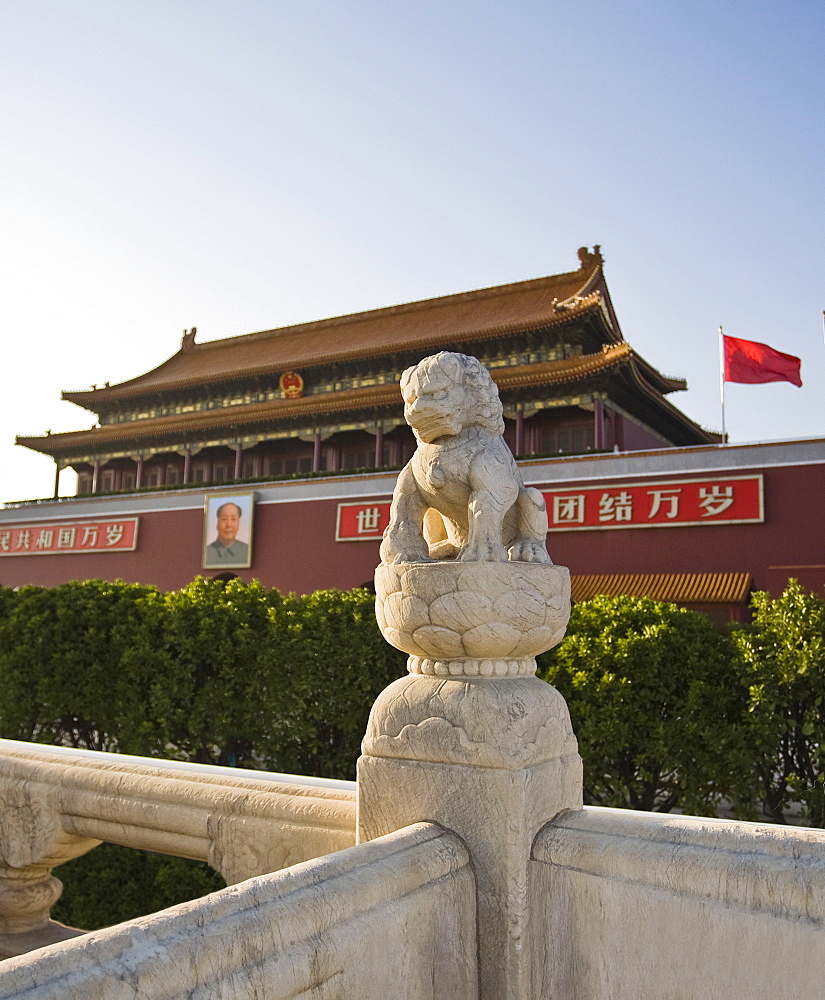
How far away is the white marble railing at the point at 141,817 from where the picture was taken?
2.12 m

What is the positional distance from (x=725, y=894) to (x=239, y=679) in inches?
150

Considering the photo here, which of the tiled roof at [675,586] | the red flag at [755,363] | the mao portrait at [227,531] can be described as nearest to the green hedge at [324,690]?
the tiled roof at [675,586]

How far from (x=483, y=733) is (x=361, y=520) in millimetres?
10810

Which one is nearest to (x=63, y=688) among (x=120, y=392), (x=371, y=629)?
(x=371, y=629)

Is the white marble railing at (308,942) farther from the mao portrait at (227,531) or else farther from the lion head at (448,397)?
the mao portrait at (227,531)

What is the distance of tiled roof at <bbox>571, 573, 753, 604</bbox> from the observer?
9312mm

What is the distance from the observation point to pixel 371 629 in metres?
4.70

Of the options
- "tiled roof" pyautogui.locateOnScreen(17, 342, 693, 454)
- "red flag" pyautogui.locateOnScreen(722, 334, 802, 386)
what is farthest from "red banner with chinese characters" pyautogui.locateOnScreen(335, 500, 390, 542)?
"red flag" pyautogui.locateOnScreen(722, 334, 802, 386)

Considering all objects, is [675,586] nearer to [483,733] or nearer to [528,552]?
[528,552]

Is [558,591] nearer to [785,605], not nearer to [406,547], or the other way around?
[406,547]

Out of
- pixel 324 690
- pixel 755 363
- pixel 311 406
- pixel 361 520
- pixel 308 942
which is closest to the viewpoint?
pixel 308 942

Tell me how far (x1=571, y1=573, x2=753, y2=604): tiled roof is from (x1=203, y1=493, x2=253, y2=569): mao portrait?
6.09 meters

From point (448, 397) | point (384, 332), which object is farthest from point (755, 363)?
point (448, 397)

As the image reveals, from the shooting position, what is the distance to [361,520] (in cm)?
1250
